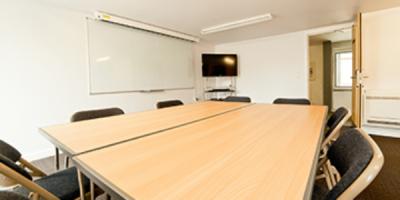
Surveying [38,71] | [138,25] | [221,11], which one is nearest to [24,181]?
[38,71]

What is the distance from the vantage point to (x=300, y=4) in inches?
128

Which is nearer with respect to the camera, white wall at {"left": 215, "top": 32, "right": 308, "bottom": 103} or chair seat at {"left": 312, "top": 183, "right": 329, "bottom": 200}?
chair seat at {"left": 312, "top": 183, "right": 329, "bottom": 200}

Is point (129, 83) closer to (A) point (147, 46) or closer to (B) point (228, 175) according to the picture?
(A) point (147, 46)

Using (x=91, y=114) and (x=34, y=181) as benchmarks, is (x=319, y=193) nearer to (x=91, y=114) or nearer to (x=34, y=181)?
(x=34, y=181)

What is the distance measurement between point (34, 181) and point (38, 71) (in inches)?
89.5

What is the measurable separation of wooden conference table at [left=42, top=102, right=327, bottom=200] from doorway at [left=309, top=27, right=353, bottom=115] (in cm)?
608

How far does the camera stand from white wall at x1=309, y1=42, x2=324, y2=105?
6750mm

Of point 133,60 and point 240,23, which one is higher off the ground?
point 240,23

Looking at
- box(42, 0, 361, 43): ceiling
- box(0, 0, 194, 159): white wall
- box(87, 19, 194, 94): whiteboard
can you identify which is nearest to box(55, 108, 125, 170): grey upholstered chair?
box(0, 0, 194, 159): white wall

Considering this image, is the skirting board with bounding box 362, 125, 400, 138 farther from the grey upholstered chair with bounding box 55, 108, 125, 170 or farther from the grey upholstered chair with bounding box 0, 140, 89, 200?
the grey upholstered chair with bounding box 0, 140, 89, 200

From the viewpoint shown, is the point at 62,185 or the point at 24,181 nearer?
the point at 24,181

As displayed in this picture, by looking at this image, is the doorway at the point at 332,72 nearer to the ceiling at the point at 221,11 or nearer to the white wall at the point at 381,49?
the white wall at the point at 381,49

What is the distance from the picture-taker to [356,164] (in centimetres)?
74

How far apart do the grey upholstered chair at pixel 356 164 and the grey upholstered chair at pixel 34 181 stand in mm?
1239
